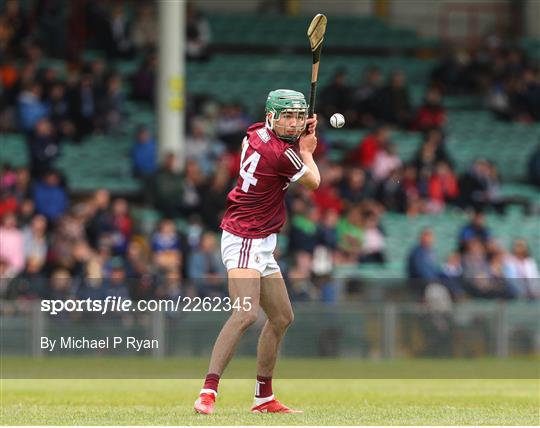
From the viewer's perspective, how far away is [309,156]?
34.2ft

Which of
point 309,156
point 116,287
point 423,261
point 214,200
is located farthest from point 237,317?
point 214,200

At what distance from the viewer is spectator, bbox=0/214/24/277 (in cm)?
1941

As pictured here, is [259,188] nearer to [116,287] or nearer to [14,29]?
A: [116,287]

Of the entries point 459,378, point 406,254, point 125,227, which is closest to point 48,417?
point 459,378

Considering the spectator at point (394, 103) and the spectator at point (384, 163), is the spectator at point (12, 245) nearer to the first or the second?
the spectator at point (384, 163)

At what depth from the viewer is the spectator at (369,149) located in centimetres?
2380

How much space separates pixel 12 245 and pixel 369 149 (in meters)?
6.73

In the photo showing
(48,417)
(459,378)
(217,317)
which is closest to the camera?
(48,417)

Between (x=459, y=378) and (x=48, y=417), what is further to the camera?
(x=459, y=378)

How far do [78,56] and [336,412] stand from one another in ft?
53.1

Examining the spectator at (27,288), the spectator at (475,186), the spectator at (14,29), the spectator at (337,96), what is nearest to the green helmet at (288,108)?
the spectator at (27,288)

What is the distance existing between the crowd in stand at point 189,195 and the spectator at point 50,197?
0.07ft

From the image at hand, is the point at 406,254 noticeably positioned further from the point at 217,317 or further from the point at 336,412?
the point at 336,412

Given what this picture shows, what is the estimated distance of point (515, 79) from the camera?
90.4 ft
